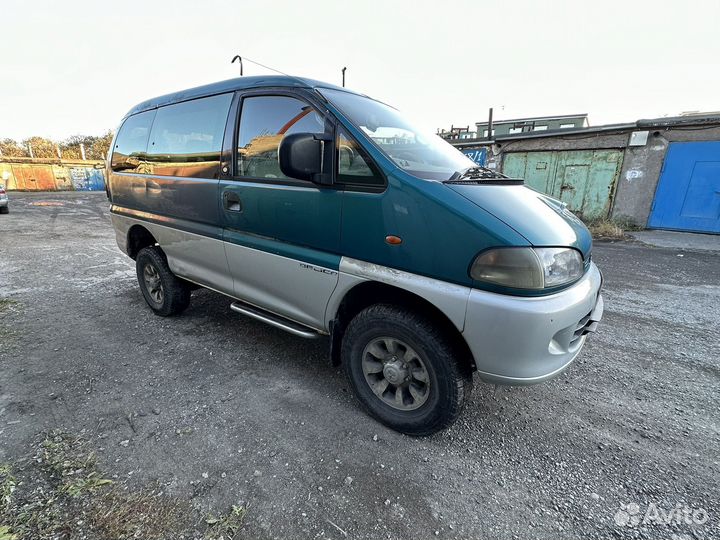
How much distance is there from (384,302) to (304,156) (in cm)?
99

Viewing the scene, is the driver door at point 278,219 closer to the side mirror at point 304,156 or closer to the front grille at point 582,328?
the side mirror at point 304,156

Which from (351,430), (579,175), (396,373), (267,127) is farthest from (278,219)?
(579,175)

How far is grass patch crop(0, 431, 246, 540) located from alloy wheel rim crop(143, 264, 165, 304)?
2092mm

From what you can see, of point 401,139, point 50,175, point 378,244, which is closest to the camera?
point 378,244

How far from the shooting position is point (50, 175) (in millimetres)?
25047

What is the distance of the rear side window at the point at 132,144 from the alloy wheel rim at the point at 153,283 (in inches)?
40.8

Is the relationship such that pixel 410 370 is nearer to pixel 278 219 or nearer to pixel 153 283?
pixel 278 219

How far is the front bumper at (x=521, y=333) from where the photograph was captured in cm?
166

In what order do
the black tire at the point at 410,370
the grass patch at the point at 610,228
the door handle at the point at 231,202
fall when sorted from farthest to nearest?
the grass patch at the point at 610,228 < the door handle at the point at 231,202 < the black tire at the point at 410,370

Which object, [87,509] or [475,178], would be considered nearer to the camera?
[87,509]

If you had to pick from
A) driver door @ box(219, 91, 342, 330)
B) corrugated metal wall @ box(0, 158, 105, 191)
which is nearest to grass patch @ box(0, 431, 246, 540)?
driver door @ box(219, 91, 342, 330)

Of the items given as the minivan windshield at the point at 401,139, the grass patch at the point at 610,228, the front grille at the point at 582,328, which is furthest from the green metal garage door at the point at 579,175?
the front grille at the point at 582,328

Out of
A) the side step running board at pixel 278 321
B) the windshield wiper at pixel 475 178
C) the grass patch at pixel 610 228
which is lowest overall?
the grass patch at pixel 610 228

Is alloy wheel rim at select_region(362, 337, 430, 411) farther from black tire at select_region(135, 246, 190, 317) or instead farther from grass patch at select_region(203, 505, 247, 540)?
black tire at select_region(135, 246, 190, 317)
